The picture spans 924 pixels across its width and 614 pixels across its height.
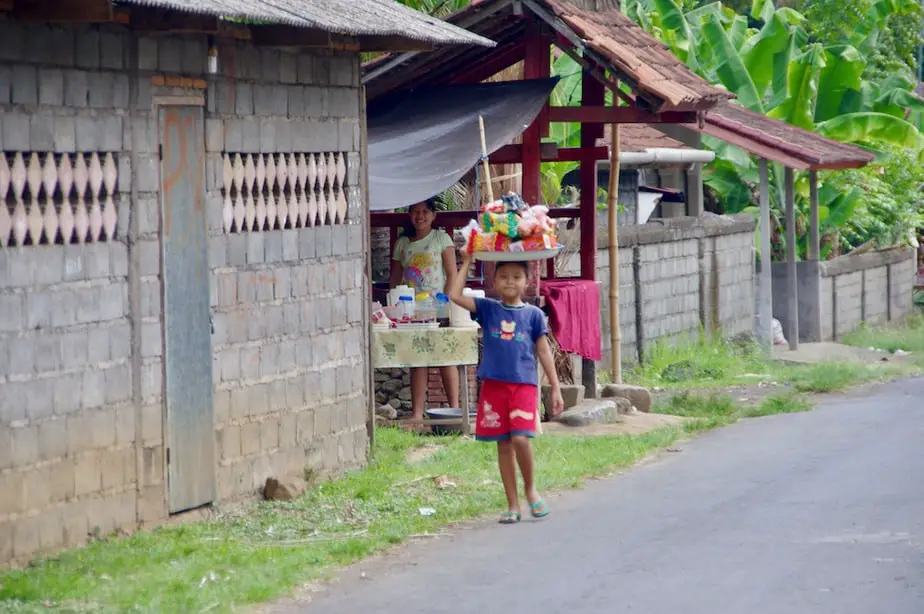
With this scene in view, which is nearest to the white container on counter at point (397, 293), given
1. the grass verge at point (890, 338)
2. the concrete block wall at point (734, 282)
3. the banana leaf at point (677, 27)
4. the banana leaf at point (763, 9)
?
the concrete block wall at point (734, 282)

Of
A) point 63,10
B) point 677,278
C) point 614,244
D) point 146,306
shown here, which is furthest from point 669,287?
point 63,10

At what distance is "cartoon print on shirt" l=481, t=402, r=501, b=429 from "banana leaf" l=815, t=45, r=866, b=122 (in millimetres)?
14736

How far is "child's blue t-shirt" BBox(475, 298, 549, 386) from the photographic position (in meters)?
8.84

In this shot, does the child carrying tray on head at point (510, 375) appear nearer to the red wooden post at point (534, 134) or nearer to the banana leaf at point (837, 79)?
the red wooden post at point (534, 134)

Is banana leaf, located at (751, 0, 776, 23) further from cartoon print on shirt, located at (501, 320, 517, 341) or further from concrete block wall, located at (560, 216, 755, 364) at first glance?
cartoon print on shirt, located at (501, 320, 517, 341)

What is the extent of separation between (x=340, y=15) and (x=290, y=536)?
128 inches

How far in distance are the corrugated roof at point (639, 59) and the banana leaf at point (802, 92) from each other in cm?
774

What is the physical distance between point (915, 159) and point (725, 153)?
6009mm

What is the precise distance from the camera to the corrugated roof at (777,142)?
1848 centimetres

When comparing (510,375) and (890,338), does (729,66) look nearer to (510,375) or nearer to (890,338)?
(890,338)

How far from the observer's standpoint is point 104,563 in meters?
7.50

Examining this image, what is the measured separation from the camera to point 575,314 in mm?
13586

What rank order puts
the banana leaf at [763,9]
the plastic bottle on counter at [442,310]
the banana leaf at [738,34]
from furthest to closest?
the banana leaf at [763,9], the banana leaf at [738,34], the plastic bottle on counter at [442,310]

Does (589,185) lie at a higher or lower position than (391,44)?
lower
